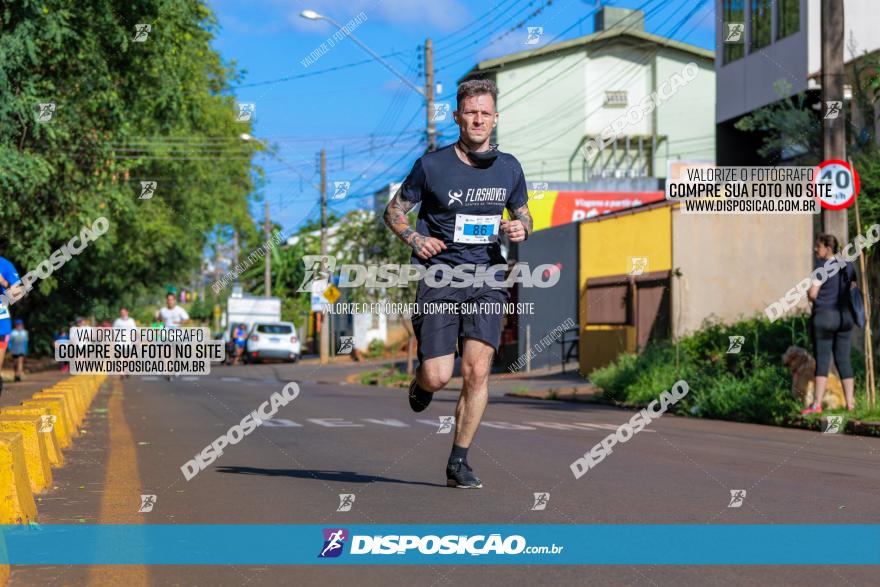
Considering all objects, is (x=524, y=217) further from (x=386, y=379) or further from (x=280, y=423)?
(x=386, y=379)

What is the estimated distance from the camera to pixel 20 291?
1248cm

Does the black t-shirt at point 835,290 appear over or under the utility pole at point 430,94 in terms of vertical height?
under

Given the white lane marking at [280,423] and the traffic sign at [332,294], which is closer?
the white lane marking at [280,423]

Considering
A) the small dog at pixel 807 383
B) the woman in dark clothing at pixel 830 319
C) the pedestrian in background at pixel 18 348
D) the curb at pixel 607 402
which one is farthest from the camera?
the pedestrian in background at pixel 18 348

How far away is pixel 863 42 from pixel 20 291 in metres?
16.5

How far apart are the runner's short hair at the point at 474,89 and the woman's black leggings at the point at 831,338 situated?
23.2 feet

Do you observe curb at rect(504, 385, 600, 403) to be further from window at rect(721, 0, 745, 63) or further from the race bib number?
the race bib number

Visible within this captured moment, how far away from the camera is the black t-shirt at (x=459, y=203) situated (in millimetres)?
7156

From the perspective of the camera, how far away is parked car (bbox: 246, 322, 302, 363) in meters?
48.6

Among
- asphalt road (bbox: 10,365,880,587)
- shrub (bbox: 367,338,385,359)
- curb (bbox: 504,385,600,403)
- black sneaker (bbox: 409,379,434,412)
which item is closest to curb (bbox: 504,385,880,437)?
curb (bbox: 504,385,600,403)

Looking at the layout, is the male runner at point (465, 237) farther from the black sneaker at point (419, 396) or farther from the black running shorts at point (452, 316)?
the black sneaker at point (419, 396)

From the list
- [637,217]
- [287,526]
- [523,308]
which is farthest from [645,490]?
[523,308]

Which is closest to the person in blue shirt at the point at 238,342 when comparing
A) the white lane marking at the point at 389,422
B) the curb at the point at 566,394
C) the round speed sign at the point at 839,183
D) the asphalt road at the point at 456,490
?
the curb at the point at 566,394

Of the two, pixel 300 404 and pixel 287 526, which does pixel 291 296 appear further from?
pixel 287 526
